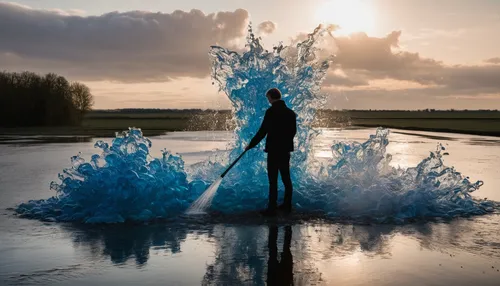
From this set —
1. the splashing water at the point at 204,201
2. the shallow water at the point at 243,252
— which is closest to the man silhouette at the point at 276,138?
the shallow water at the point at 243,252

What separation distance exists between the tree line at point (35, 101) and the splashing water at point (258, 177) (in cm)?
7115

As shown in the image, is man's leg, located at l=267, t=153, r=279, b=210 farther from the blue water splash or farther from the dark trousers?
the blue water splash

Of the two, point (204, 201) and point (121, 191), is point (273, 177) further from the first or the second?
point (121, 191)

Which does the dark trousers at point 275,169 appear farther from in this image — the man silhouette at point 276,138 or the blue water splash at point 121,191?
the blue water splash at point 121,191

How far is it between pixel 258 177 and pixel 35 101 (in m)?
74.4

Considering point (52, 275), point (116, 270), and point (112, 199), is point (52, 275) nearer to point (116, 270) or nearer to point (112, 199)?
point (116, 270)

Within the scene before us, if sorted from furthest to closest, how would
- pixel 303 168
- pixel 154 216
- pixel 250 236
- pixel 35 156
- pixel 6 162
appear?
pixel 35 156
pixel 6 162
pixel 303 168
pixel 154 216
pixel 250 236

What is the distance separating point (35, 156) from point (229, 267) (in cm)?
2025

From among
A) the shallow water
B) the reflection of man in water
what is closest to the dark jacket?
the shallow water

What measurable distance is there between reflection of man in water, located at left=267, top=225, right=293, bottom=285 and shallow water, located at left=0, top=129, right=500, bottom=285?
4 cm

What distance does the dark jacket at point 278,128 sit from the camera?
10.3 metres

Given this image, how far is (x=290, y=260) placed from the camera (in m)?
7.11

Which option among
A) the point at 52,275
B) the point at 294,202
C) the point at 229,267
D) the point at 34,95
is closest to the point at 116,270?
the point at 52,275

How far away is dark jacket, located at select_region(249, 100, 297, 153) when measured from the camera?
1026 centimetres
